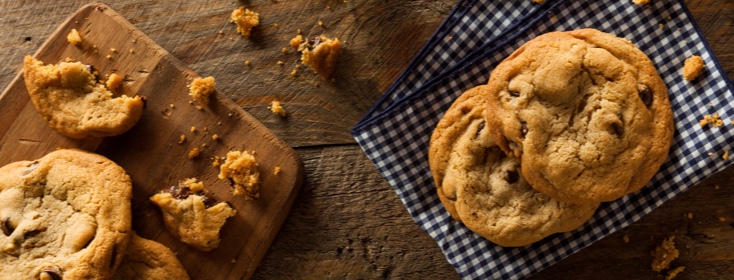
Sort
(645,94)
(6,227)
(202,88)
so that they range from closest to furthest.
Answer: (645,94) → (6,227) → (202,88)

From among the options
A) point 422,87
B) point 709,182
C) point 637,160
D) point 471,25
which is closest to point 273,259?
point 422,87

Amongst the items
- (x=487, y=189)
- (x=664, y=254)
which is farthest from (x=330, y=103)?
(x=664, y=254)

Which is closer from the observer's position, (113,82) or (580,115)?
(580,115)

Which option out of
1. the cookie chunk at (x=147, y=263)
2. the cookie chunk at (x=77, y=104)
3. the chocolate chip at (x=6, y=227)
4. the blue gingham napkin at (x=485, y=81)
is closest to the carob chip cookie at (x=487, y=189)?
the blue gingham napkin at (x=485, y=81)

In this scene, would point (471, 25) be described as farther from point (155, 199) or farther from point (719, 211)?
point (155, 199)

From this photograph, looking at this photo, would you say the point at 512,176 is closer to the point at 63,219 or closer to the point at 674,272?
the point at 674,272
